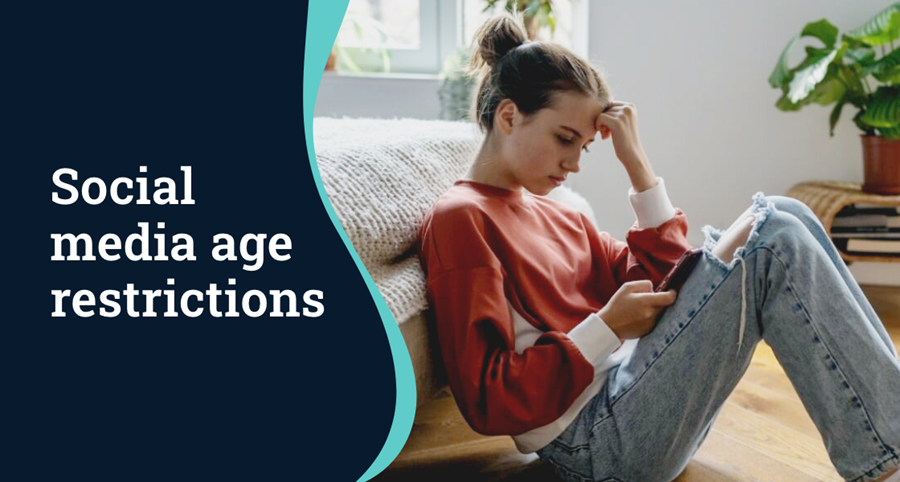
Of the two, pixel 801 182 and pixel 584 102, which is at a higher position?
pixel 584 102

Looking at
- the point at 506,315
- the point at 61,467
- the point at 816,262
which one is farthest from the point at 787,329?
the point at 61,467

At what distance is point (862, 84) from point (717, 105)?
0.39 meters

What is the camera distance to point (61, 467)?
0.97 meters

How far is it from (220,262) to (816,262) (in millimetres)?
708

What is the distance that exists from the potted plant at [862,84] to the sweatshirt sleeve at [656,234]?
1091mm

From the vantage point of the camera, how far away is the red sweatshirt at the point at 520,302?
1.06 meters

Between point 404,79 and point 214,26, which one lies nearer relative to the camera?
point 214,26

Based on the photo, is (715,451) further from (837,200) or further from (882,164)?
(882,164)

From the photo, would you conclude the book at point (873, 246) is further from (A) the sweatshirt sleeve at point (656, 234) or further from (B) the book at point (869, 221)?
(A) the sweatshirt sleeve at point (656, 234)

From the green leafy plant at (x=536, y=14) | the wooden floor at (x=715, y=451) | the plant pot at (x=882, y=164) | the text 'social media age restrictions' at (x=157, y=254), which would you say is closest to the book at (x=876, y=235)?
the plant pot at (x=882, y=164)

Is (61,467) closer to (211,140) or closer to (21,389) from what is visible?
(21,389)

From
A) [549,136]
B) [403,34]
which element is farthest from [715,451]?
[403,34]

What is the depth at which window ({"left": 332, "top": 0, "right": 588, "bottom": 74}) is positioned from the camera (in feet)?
9.13

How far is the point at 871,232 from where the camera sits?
2.28m
